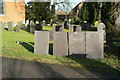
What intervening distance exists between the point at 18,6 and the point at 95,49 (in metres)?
24.7

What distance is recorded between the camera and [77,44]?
796cm

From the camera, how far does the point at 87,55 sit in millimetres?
7867

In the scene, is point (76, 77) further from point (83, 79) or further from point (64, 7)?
point (64, 7)

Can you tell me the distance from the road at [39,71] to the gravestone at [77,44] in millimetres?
1842

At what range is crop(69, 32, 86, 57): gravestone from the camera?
7.90 metres

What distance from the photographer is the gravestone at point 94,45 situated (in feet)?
25.5

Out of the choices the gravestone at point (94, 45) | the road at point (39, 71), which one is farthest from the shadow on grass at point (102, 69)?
the gravestone at point (94, 45)

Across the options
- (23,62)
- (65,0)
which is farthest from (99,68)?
(65,0)

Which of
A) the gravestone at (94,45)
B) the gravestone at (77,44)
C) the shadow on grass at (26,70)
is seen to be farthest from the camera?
the gravestone at (77,44)

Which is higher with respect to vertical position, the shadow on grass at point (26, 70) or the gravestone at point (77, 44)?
the gravestone at point (77, 44)

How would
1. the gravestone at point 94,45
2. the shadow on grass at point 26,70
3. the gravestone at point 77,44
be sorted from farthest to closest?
the gravestone at point 77,44
the gravestone at point 94,45
the shadow on grass at point 26,70

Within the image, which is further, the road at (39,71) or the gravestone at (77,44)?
the gravestone at (77,44)

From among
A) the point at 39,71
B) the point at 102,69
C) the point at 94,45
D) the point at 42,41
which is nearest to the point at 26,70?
the point at 39,71

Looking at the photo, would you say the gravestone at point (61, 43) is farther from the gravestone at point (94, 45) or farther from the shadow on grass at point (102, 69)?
the shadow on grass at point (102, 69)
